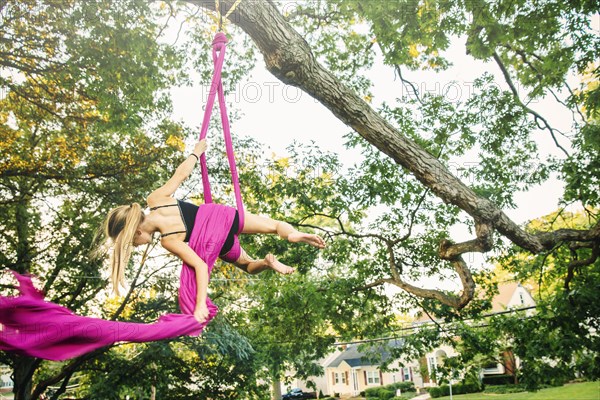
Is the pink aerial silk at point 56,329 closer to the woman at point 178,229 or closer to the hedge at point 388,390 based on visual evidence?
the woman at point 178,229

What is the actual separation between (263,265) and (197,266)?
1.55 ft

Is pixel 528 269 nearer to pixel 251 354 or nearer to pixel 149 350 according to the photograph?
pixel 251 354

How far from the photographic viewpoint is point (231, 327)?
10.7 meters

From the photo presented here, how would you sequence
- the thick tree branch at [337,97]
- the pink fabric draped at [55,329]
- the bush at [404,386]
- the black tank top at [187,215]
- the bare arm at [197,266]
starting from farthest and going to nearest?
the bush at [404,386] < the thick tree branch at [337,97] < the black tank top at [187,215] < the bare arm at [197,266] < the pink fabric draped at [55,329]

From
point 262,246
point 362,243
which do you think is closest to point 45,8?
point 262,246

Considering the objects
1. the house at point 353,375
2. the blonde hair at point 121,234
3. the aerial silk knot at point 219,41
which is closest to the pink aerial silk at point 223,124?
the aerial silk knot at point 219,41

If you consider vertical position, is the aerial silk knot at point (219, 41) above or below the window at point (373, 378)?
above

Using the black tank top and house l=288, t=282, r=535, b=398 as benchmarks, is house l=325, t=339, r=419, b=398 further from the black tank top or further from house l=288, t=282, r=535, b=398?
the black tank top

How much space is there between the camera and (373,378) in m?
32.6

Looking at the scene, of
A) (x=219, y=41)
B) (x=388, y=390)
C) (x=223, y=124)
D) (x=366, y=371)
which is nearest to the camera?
(x=223, y=124)

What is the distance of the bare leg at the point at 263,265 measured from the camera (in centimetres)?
238

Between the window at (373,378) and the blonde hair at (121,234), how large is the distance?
33.2m

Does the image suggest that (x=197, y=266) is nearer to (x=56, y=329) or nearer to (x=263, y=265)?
(x=263, y=265)

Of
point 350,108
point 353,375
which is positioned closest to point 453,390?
point 353,375
